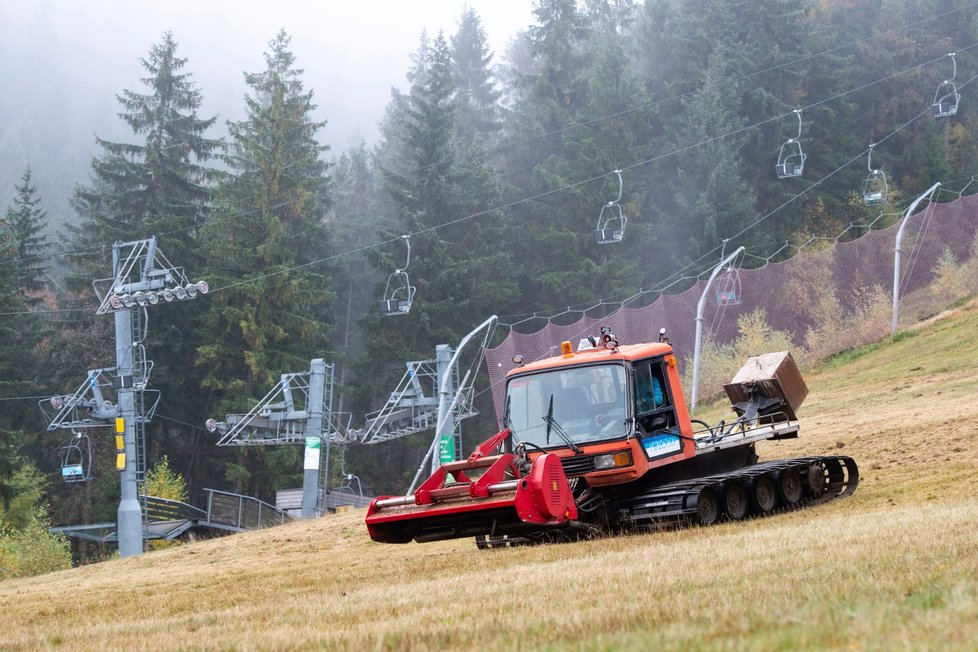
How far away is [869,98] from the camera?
68.7 meters

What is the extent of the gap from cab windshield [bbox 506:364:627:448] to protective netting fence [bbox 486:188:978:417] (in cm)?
1769

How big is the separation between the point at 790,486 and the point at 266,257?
156 ft

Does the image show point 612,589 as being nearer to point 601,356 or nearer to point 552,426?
point 552,426

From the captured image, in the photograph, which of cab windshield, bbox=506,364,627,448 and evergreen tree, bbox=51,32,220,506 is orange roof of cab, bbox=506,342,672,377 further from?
evergreen tree, bbox=51,32,220,506

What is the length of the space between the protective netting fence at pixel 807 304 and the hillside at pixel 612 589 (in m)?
13.5

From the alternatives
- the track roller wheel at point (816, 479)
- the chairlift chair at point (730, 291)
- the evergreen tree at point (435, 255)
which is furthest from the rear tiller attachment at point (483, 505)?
the evergreen tree at point (435, 255)

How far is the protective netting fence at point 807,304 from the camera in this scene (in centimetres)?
3256

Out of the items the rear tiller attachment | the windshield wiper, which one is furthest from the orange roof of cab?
the rear tiller attachment

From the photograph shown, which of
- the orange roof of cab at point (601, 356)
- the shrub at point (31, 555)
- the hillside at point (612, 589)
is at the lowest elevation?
the shrub at point (31, 555)

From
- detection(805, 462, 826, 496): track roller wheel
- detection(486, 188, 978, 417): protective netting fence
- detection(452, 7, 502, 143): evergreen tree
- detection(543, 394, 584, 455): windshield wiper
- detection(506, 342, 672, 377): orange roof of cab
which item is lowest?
detection(805, 462, 826, 496): track roller wheel

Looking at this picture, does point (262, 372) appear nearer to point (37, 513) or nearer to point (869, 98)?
point (37, 513)

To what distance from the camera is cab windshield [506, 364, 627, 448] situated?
45.6 feet

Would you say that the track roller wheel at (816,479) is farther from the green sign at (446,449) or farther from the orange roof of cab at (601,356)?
the green sign at (446,449)

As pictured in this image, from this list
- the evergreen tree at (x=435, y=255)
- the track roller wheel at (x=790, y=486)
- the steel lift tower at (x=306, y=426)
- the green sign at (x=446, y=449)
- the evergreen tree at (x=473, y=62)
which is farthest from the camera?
the evergreen tree at (x=473, y=62)
